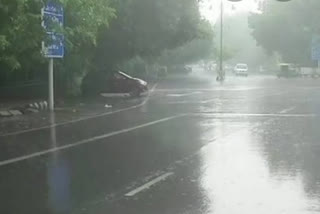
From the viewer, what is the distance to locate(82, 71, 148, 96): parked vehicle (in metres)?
34.6

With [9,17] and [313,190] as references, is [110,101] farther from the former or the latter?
[313,190]

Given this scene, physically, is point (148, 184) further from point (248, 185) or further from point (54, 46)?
point (54, 46)

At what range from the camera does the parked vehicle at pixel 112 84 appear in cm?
3462

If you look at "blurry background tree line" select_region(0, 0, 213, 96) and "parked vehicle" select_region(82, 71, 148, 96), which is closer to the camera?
"blurry background tree line" select_region(0, 0, 213, 96)

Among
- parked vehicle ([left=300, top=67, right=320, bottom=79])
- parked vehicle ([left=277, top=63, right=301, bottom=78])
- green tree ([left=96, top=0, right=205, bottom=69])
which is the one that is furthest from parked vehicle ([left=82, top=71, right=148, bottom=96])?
parked vehicle ([left=277, top=63, right=301, bottom=78])

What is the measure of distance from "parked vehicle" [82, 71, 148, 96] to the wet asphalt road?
50.2ft

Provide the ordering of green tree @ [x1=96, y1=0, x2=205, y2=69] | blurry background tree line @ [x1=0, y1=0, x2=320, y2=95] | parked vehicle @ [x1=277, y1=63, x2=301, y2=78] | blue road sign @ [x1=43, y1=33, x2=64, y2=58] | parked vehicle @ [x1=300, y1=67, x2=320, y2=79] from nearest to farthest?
blurry background tree line @ [x1=0, y1=0, x2=320, y2=95] < blue road sign @ [x1=43, y1=33, x2=64, y2=58] < green tree @ [x1=96, y1=0, x2=205, y2=69] < parked vehicle @ [x1=300, y1=67, x2=320, y2=79] < parked vehicle @ [x1=277, y1=63, x2=301, y2=78]

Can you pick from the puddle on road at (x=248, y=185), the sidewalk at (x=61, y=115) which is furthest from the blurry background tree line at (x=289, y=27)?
the puddle on road at (x=248, y=185)

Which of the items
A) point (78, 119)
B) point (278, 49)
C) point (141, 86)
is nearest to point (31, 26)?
point (78, 119)

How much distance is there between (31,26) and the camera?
58.7 feet

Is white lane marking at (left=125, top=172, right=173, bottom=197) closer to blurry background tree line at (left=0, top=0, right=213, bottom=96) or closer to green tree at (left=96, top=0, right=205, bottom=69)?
blurry background tree line at (left=0, top=0, right=213, bottom=96)

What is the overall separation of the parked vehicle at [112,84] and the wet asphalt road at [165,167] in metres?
15.3

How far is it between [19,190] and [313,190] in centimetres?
417

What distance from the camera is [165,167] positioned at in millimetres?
10805
